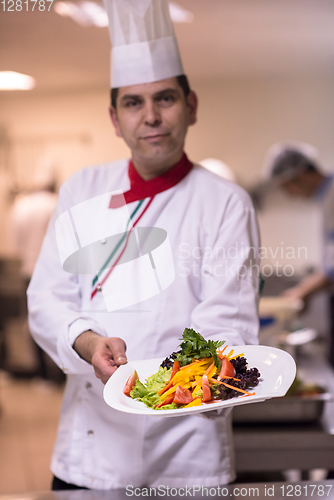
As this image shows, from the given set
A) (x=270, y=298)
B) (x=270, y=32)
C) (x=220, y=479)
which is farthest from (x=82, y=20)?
(x=220, y=479)

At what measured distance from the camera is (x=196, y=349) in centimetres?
80

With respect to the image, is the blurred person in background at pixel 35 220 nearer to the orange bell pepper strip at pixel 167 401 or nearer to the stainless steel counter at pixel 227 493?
the stainless steel counter at pixel 227 493

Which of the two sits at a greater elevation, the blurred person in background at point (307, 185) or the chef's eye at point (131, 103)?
the chef's eye at point (131, 103)

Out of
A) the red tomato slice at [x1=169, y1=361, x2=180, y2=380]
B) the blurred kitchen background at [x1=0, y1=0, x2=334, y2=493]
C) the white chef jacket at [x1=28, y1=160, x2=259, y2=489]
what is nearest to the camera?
the red tomato slice at [x1=169, y1=361, x2=180, y2=380]

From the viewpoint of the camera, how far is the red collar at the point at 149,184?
96 cm

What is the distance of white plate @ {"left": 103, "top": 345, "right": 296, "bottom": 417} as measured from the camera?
687 millimetres

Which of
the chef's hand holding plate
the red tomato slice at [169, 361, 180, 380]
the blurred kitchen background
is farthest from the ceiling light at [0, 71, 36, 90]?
the red tomato slice at [169, 361, 180, 380]

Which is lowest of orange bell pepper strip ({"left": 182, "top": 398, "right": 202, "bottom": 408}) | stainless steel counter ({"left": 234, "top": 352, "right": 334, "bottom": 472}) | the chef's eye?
stainless steel counter ({"left": 234, "top": 352, "right": 334, "bottom": 472})

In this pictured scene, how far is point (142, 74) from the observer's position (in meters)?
0.93

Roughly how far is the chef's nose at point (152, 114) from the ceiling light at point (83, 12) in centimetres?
20

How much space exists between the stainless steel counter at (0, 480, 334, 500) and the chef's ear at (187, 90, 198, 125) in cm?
65

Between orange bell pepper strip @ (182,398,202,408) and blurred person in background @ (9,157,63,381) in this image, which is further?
blurred person in background @ (9,157,63,381)

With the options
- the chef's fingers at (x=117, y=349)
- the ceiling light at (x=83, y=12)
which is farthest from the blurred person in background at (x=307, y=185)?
the chef's fingers at (x=117, y=349)

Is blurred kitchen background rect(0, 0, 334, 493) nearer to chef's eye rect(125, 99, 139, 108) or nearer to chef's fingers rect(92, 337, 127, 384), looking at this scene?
chef's eye rect(125, 99, 139, 108)
